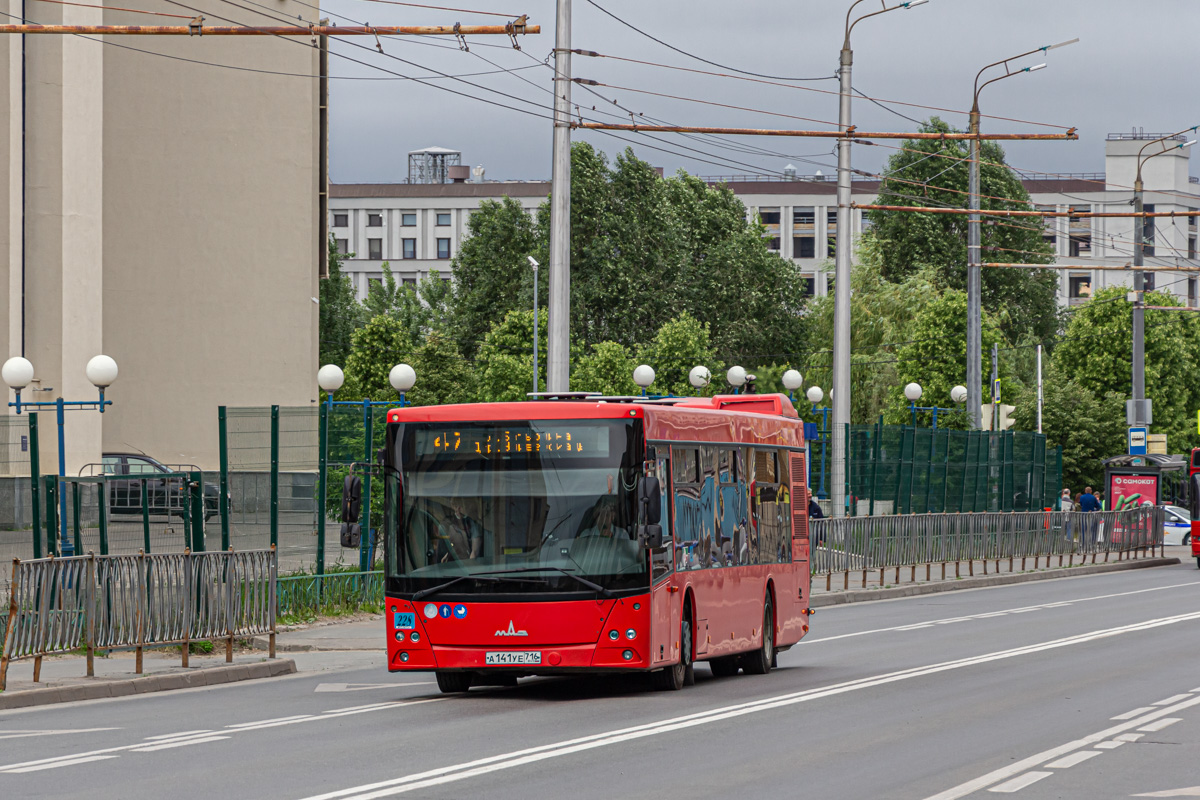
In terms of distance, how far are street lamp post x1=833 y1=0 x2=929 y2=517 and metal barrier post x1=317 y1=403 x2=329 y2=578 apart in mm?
11447

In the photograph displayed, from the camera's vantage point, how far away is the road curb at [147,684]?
15.2 m

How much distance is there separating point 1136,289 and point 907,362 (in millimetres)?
17443

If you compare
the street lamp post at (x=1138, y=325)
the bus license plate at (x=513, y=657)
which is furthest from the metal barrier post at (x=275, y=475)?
the street lamp post at (x=1138, y=325)

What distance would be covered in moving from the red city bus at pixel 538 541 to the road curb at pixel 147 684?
2713 mm

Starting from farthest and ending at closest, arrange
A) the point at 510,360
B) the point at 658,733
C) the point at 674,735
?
1. the point at 510,360
2. the point at 658,733
3. the point at 674,735

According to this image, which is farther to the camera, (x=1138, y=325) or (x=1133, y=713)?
(x=1138, y=325)

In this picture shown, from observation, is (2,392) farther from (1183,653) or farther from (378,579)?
(1183,653)

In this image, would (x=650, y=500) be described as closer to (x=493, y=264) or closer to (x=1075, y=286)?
(x=493, y=264)

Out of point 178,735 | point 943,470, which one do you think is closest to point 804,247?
point 943,470

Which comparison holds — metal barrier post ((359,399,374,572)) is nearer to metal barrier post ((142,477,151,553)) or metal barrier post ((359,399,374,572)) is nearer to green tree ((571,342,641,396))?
metal barrier post ((142,477,151,553))

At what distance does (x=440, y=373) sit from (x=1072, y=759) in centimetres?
5814

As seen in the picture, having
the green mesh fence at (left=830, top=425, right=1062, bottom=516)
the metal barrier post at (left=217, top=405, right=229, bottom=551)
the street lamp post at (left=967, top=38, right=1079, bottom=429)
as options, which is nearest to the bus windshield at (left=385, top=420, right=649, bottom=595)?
the metal barrier post at (left=217, top=405, right=229, bottom=551)

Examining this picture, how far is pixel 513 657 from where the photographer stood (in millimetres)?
15016

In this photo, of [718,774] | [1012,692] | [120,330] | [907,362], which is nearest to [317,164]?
[120,330]
